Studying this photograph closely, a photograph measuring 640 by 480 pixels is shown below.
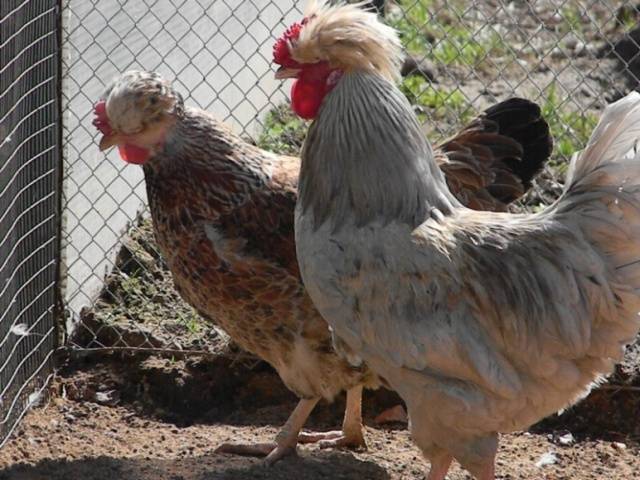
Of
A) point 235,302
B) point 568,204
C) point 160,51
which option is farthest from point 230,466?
point 160,51

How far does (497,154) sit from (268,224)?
3.71 feet

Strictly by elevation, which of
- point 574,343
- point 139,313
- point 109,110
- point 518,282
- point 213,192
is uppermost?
point 109,110

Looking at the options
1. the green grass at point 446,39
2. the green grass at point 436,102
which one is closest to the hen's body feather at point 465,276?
the green grass at point 436,102

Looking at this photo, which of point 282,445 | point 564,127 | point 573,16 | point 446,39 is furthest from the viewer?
point 573,16

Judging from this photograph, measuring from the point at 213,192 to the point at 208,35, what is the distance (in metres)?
2.92

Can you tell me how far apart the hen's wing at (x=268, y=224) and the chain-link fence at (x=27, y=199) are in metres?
1.00

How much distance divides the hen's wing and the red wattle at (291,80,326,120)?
24.5 inches

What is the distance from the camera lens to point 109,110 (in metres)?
5.01

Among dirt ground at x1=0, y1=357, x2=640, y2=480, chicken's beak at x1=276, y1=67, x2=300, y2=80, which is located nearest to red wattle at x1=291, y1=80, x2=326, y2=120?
chicken's beak at x1=276, y1=67, x2=300, y2=80

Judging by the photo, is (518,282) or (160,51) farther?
(160,51)

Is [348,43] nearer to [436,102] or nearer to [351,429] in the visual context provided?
[351,429]

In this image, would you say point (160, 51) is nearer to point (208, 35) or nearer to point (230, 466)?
point (208, 35)

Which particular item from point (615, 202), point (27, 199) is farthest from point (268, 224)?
point (615, 202)

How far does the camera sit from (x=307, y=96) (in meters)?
4.50
